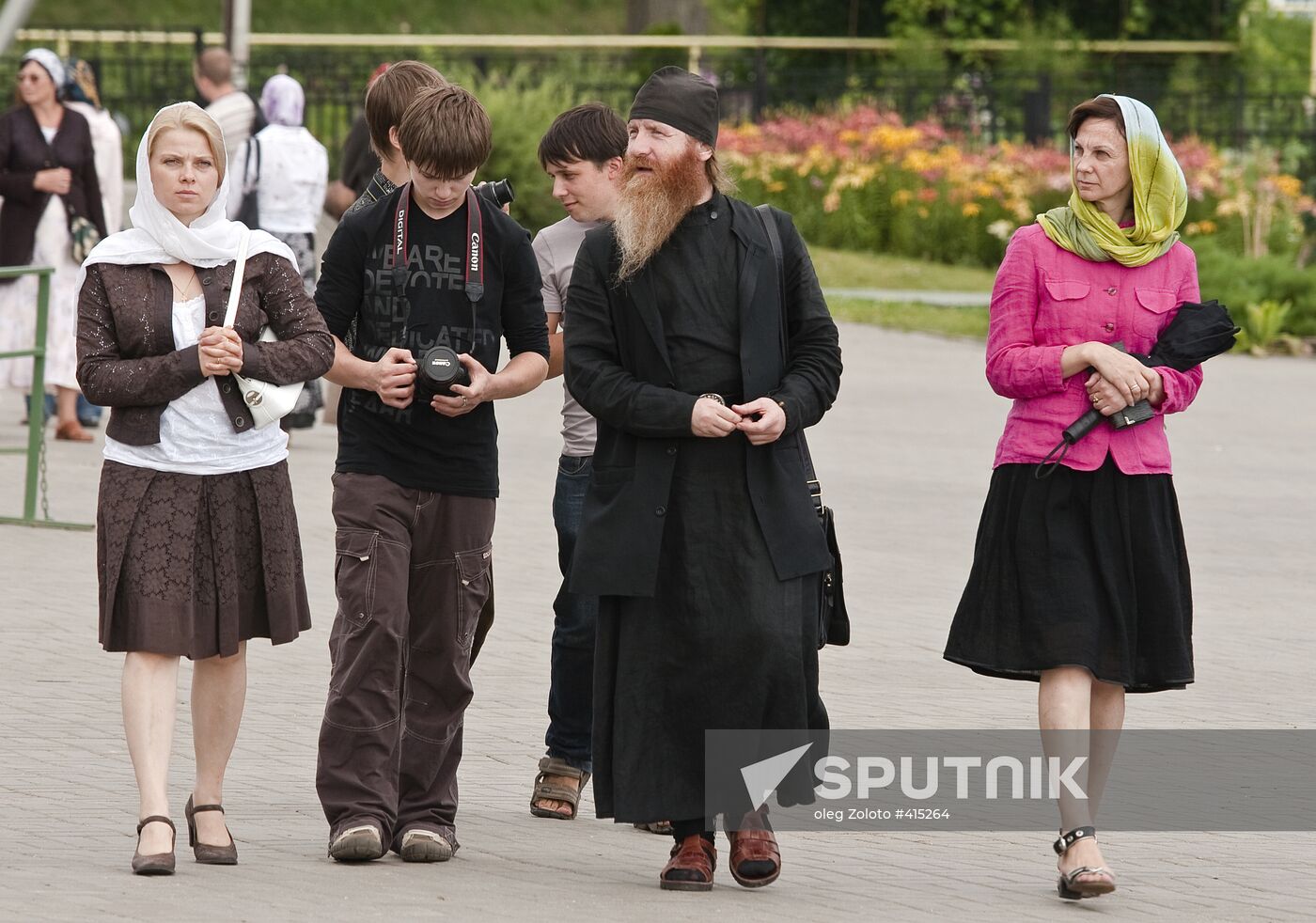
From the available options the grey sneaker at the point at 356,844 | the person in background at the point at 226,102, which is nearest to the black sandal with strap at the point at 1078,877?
the grey sneaker at the point at 356,844

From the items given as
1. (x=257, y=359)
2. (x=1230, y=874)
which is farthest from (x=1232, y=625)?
(x=257, y=359)

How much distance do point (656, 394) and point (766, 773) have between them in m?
0.91

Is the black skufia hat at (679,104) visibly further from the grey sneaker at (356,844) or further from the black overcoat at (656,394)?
the grey sneaker at (356,844)

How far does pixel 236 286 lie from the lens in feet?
16.6

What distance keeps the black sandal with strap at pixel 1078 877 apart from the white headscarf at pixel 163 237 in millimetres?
2417

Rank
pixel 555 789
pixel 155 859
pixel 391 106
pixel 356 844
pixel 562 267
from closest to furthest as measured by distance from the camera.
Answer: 1. pixel 155 859
2. pixel 356 844
3. pixel 391 106
4. pixel 555 789
5. pixel 562 267

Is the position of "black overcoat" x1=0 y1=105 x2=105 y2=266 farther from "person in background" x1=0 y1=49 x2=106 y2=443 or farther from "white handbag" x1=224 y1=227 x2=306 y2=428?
"white handbag" x1=224 y1=227 x2=306 y2=428

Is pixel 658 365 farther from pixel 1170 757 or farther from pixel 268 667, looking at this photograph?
pixel 268 667

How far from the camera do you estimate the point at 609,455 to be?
16.7ft

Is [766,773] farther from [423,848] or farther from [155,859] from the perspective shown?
[155,859]

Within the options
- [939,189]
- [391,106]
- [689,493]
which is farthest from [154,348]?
[939,189]

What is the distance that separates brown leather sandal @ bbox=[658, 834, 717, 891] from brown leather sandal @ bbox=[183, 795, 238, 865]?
3.36 ft

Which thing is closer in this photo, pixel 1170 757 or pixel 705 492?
pixel 705 492

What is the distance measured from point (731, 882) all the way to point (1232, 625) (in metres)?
4.38
